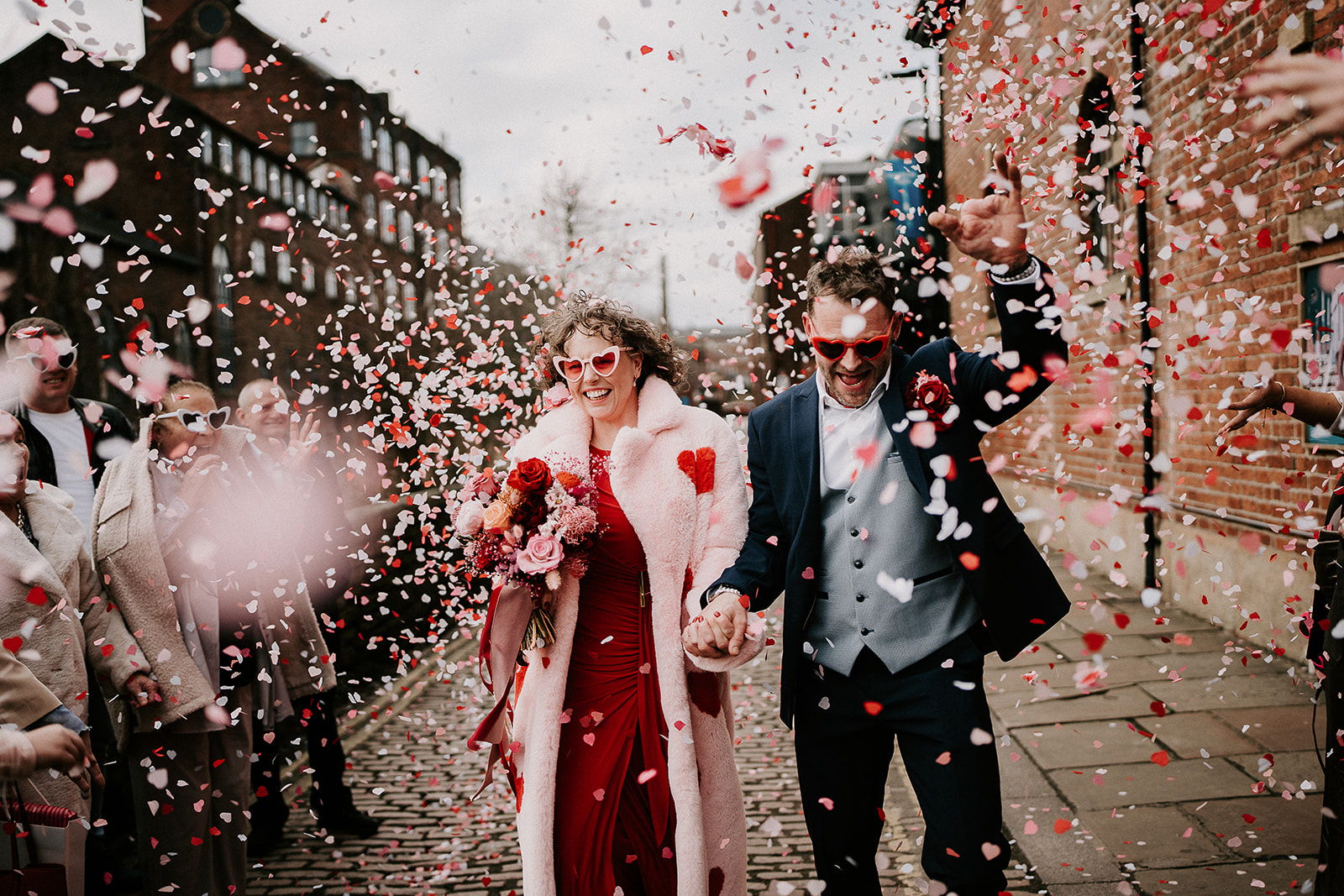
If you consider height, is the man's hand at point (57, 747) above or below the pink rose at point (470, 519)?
below

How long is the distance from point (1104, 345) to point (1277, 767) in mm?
6797

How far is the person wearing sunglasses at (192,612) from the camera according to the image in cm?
386

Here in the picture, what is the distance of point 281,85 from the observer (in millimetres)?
39125

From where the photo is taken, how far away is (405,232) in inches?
1503

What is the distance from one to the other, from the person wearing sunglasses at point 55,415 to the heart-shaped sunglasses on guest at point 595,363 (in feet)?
8.67

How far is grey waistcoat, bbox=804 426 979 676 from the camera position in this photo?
288 cm

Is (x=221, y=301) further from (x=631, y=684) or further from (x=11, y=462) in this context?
(x=631, y=684)

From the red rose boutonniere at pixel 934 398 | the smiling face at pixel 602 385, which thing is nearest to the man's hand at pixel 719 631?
the red rose boutonniere at pixel 934 398

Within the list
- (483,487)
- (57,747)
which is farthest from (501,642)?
(57,747)

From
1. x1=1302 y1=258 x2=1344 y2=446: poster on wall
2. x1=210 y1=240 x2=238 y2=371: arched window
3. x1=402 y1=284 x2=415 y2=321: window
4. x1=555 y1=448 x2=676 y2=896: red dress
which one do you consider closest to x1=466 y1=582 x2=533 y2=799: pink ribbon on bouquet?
x1=555 y1=448 x2=676 y2=896: red dress

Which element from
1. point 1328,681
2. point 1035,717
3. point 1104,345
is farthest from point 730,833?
point 1104,345

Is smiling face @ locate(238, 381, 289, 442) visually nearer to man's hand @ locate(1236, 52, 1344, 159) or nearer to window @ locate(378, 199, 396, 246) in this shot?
man's hand @ locate(1236, 52, 1344, 159)

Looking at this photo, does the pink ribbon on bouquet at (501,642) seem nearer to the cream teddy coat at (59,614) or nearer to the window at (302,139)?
the cream teddy coat at (59,614)

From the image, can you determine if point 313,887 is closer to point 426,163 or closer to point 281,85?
point 281,85
